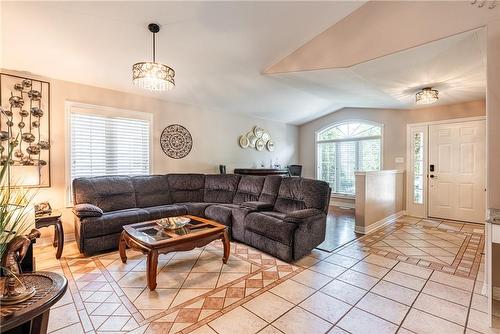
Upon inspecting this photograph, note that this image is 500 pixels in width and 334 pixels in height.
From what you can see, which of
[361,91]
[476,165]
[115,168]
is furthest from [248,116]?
[476,165]

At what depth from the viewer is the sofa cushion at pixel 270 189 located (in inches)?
157

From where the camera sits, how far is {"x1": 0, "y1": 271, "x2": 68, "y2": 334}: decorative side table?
1.04 metres

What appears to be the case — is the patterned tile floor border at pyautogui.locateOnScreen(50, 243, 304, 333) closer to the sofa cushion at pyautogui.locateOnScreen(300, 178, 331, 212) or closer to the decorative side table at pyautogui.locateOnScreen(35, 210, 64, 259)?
the decorative side table at pyautogui.locateOnScreen(35, 210, 64, 259)

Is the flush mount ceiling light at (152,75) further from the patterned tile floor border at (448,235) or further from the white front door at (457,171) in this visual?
the white front door at (457,171)

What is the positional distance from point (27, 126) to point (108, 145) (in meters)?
1.05

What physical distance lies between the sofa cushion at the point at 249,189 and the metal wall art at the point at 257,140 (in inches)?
72.1

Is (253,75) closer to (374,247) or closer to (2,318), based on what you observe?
(374,247)

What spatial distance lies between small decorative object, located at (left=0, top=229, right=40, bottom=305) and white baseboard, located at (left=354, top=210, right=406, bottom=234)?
419 centimetres

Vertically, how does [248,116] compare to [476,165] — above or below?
above

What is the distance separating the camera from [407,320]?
192 cm

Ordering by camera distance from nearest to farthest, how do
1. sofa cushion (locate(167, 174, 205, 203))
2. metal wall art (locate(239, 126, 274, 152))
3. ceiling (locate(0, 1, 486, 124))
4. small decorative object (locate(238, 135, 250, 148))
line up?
ceiling (locate(0, 1, 486, 124)), sofa cushion (locate(167, 174, 205, 203)), small decorative object (locate(238, 135, 250, 148)), metal wall art (locate(239, 126, 274, 152))

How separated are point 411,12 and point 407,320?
302 cm

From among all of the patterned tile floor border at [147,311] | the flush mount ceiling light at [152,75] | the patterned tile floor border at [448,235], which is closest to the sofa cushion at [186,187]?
the patterned tile floor border at [147,311]

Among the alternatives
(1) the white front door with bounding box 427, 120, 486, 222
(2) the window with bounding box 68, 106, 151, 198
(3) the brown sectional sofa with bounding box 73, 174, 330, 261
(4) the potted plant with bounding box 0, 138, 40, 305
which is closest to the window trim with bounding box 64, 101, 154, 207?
(2) the window with bounding box 68, 106, 151, 198
